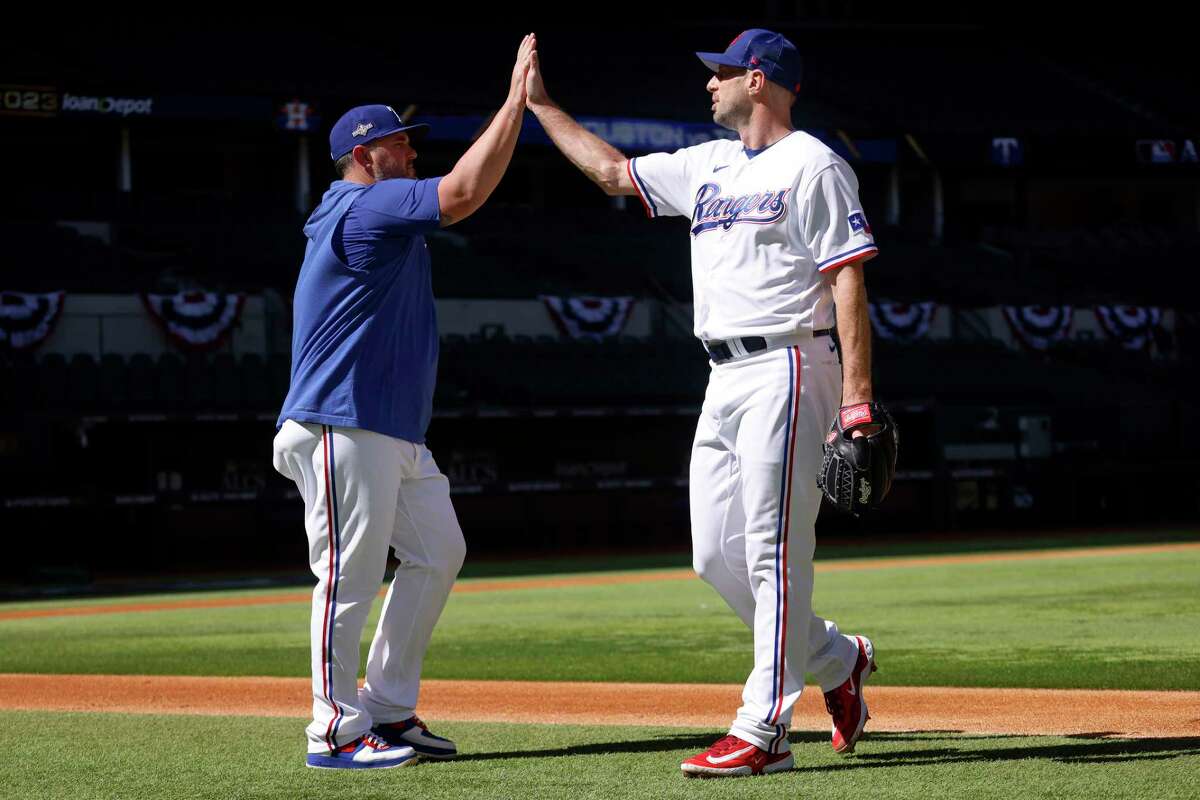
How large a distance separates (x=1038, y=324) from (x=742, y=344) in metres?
21.8

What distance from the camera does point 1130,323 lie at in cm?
2562

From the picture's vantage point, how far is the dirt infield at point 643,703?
208 inches

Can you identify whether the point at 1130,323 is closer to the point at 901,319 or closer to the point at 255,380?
the point at 901,319

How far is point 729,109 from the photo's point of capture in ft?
14.9

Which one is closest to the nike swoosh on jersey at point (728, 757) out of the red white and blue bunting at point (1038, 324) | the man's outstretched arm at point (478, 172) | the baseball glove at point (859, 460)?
the baseball glove at point (859, 460)

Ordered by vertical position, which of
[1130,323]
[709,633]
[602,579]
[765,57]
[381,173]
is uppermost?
[765,57]

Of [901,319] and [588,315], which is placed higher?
[588,315]

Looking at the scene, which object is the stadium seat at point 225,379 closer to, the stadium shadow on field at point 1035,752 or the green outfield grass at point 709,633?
the green outfield grass at point 709,633

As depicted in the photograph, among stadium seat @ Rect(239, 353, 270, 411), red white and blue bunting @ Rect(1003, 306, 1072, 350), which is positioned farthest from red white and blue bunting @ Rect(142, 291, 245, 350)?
red white and blue bunting @ Rect(1003, 306, 1072, 350)

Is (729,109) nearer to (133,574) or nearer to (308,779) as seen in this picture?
(308,779)

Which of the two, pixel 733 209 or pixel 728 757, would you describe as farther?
pixel 733 209

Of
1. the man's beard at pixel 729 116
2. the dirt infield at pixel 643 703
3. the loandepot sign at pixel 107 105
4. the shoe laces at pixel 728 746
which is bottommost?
the dirt infield at pixel 643 703

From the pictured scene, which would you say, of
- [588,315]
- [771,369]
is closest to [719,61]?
[771,369]

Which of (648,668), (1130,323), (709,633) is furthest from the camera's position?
(1130,323)
